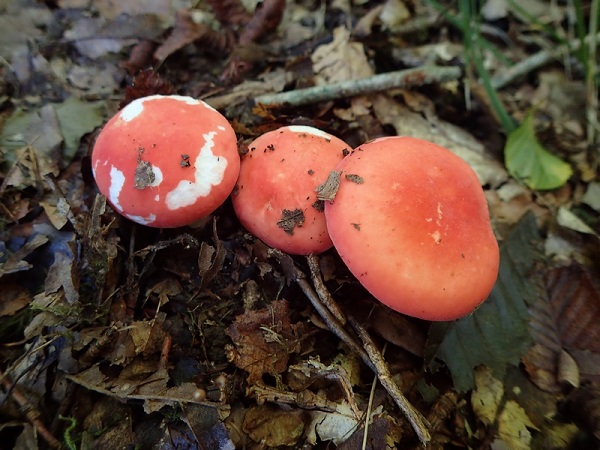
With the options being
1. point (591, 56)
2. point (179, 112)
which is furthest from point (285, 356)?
point (591, 56)

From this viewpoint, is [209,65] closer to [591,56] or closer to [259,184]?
[259,184]

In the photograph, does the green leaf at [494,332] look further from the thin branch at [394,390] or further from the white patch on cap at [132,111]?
the white patch on cap at [132,111]

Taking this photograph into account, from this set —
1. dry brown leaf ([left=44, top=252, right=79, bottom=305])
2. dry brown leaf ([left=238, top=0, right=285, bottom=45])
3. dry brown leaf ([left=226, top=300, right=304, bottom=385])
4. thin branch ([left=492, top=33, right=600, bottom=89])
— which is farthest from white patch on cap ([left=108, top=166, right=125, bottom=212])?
thin branch ([left=492, top=33, right=600, bottom=89])

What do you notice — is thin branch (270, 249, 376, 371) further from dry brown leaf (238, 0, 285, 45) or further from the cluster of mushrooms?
dry brown leaf (238, 0, 285, 45)

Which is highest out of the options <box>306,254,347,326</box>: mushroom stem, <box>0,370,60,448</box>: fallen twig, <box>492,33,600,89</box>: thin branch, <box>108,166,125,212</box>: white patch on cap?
<box>108,166,125,212</box>: white patch on cap

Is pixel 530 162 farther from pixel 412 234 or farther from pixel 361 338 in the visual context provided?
pixel 361 338

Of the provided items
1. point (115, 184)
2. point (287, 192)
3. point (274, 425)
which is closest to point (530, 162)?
point (287, 192)
